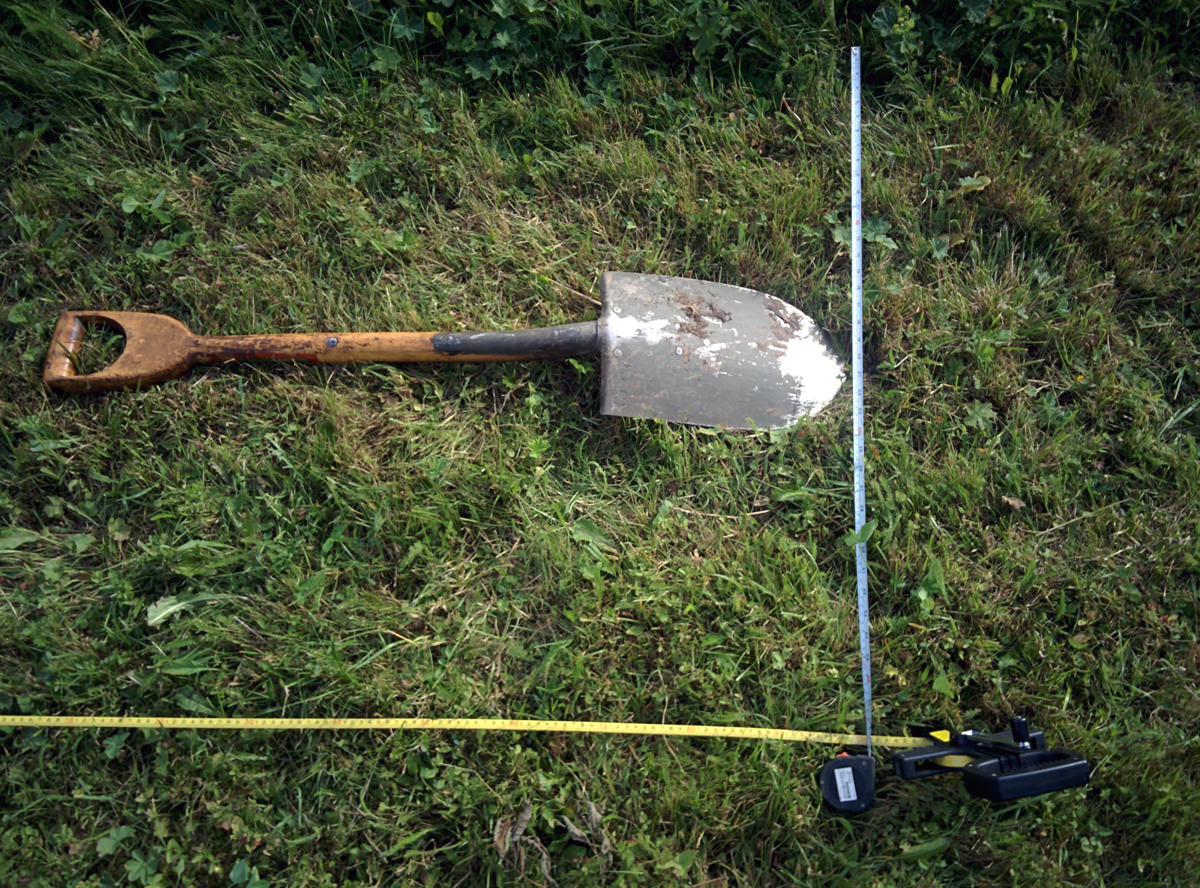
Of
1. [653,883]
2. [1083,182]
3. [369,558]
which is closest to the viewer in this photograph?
[653,883]

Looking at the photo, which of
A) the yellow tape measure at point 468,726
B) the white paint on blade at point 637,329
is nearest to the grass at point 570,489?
the yellow tape measure at point 468,726

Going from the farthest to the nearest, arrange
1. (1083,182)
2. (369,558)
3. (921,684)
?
(1083,182)
(369,558)
(921,684)

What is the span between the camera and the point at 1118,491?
2.51 metres

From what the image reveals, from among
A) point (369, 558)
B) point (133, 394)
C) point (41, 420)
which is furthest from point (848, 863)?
point (41, 420)

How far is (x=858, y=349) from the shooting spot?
8.45 feet

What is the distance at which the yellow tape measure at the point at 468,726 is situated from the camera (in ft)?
7.29

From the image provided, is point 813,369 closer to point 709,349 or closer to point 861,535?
point 709,349

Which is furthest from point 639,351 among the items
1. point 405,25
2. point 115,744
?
point 115,744

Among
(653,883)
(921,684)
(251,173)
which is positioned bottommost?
(653,883)

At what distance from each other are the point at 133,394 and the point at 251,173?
930 millimetres

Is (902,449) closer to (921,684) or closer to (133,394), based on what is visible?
(921,684)

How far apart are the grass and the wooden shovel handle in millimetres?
87

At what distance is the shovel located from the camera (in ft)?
8.21

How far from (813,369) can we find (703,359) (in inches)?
15.2
